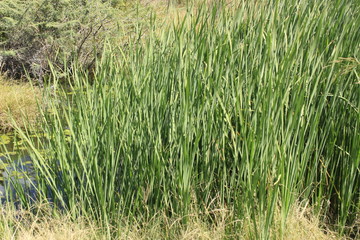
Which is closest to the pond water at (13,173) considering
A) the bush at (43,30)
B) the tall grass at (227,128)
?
the tall grass at (227,128)

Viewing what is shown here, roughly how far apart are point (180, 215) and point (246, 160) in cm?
42

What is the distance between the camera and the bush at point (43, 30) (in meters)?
5.96

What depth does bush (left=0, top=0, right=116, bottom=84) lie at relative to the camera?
19.6 ft

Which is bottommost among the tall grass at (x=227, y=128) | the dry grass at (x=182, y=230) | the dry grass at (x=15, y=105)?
the dry grass at (x=15, y=105)

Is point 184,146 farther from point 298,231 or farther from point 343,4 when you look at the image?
point 343,4

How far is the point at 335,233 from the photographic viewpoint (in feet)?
6.07

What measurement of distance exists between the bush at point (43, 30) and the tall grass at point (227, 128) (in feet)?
13.4

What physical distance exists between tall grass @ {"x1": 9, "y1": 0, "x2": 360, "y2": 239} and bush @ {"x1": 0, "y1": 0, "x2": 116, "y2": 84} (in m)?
4.09

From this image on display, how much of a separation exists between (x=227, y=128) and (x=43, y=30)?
5.10m

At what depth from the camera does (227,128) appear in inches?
76.4

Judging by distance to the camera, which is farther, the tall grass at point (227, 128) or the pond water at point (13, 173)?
the pond water at point (13, 173)

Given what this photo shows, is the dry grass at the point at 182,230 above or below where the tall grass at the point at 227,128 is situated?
below

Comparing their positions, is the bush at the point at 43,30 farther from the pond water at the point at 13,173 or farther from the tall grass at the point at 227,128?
the tall grass at the point at 227,128

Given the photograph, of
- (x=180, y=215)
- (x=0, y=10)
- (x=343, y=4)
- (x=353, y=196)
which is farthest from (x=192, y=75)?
(x=0, y=10)
